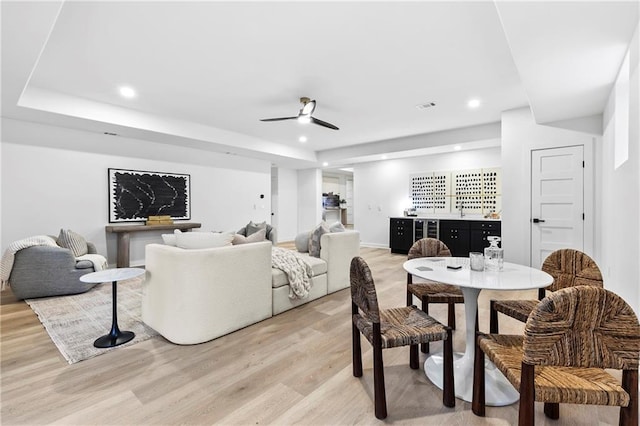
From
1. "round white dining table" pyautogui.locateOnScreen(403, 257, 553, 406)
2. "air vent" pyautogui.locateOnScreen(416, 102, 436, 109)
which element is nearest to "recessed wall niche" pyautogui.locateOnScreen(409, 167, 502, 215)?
"air vent" pyautogui.locateOnScreen(416, 102, 436, 109)

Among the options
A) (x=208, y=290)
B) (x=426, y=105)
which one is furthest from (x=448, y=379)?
(x=426, y=105)

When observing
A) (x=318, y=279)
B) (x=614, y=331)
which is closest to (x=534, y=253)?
(x=318, y=279)

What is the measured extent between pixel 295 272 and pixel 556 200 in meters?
3.77

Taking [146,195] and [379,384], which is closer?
[379,384]

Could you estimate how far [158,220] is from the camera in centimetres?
566

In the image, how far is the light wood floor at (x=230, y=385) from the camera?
1657 millimetres

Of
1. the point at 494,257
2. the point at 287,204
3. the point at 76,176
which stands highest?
the point at 76,176

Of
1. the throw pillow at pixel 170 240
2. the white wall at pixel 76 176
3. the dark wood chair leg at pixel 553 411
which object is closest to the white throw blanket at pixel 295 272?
the throw pillow at pixel 170 240

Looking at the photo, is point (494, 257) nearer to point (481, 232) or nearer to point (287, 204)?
point (481, 232)

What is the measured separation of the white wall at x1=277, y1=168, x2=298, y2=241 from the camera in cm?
909

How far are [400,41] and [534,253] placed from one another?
363cm

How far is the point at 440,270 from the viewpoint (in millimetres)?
2035

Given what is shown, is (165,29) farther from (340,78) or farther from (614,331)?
(614,331)

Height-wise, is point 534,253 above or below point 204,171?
below
